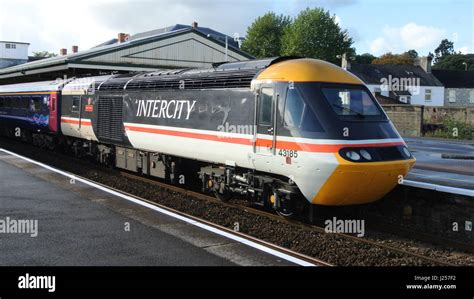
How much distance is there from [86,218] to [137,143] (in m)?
5.00

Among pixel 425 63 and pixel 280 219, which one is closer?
pixel 280 219

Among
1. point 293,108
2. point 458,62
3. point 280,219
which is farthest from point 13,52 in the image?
point 458,62

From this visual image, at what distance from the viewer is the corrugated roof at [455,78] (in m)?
68.3

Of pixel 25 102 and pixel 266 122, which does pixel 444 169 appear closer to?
pixel 266 122

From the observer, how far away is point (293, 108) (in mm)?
8844

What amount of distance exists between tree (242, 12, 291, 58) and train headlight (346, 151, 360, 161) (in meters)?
75.1

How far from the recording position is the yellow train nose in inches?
327

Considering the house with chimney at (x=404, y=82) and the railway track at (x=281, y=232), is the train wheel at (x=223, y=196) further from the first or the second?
the house with chimney at (x=404, y=82)

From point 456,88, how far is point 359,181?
6687 cm

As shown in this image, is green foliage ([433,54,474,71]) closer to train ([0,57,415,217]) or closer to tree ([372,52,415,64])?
tree ([372,52,415,64])

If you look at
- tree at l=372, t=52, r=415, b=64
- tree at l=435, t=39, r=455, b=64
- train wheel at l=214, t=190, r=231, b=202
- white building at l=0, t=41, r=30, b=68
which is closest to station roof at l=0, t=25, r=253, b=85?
train wheel at l=214, t=190, r=231, b=202

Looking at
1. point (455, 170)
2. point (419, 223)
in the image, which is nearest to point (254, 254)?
point (419, 223)

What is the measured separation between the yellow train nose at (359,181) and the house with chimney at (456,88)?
63661 mm
